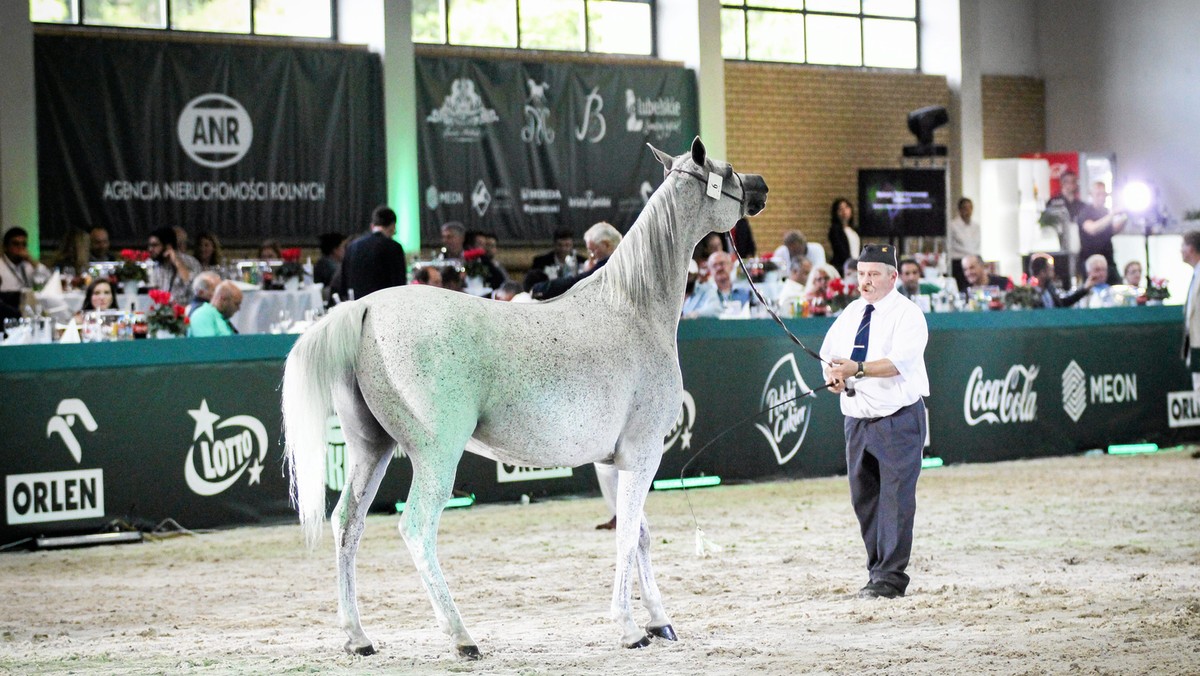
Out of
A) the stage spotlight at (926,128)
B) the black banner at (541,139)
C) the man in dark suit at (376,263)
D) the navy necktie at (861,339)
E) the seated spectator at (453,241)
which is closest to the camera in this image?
the navy necktie at (861,339)

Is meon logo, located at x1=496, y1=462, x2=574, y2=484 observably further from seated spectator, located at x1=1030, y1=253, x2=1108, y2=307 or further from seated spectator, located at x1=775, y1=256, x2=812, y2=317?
seated spectator, located at x1=1030, y1=253, x2=1108, y2=307

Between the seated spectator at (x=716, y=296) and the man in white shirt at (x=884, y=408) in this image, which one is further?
the seated spectator at (x=716, y=296)

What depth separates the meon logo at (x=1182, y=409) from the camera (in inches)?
639

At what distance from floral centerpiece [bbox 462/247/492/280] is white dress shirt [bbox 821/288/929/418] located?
809 centimetres

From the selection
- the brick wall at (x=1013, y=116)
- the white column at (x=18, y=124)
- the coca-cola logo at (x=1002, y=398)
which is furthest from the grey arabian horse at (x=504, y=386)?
the brick wall at (x=1013, y=116)

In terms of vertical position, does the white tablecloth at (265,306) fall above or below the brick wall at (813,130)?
below

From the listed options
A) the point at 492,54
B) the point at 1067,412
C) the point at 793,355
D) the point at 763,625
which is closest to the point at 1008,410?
the point at 1067,412

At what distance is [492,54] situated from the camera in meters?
23.2

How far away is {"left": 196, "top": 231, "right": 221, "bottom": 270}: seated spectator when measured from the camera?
17672 mm

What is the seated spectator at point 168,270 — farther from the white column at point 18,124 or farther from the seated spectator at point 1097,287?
the seated spectator at point 1097,287

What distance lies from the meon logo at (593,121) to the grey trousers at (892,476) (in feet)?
53.1

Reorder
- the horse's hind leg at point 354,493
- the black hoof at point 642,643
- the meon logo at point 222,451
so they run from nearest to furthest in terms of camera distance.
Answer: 1. the horse's hind leg at point 354,493
2. the black hoof at point 642,643
3. the meon logo at point 222,451

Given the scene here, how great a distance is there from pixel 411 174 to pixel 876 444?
15.0m

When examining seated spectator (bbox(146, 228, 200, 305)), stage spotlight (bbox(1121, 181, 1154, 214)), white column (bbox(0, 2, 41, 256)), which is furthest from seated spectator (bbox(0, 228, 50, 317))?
stage spotlight (bbox(1121, 181, 1154, 214))
